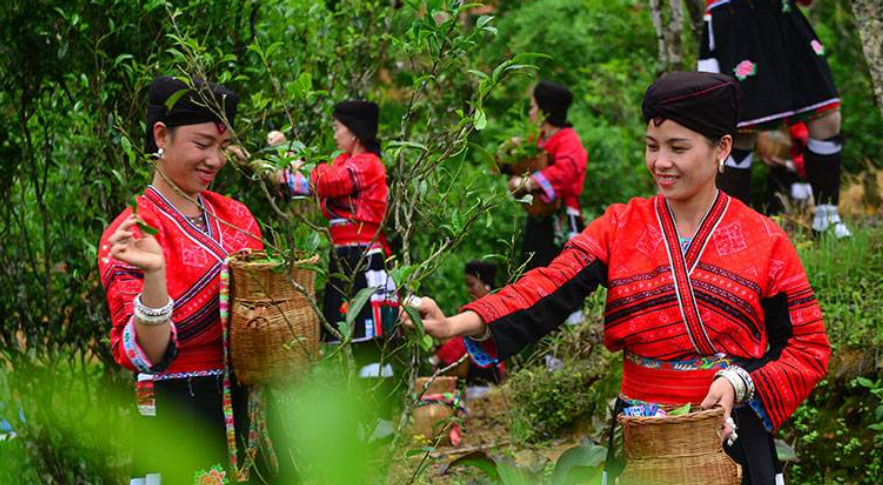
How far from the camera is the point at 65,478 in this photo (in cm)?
→ 447

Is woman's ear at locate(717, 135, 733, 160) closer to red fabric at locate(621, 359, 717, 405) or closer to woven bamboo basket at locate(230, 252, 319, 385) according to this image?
red fabric at locate(621, 359, 717, 405)

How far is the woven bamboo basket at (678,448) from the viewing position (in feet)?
8.23

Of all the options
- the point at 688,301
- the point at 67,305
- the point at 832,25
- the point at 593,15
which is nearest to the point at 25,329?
the point at 67,305

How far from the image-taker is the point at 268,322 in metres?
2.97

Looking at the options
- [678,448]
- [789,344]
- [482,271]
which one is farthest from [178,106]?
[482,271]

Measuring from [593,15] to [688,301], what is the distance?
8878mm

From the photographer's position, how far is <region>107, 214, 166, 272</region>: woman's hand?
2623mm

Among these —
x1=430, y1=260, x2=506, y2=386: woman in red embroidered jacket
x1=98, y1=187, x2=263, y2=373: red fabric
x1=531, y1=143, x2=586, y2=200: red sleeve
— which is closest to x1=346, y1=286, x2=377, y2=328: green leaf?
x1=98, y1=187, x2=263, y2=373: red fabric

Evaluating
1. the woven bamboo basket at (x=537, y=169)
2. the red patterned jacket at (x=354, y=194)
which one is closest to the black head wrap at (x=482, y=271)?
the woven bamboo basket at (x=537, y=169)

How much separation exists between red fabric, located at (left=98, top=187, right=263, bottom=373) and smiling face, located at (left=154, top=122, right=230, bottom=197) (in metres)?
0.09

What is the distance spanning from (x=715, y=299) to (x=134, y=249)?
5.05 feet

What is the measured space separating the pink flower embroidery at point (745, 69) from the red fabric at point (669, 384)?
3.22m

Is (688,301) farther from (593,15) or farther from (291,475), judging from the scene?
(593,15)

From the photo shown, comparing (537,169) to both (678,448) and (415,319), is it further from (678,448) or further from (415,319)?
(415,319)
